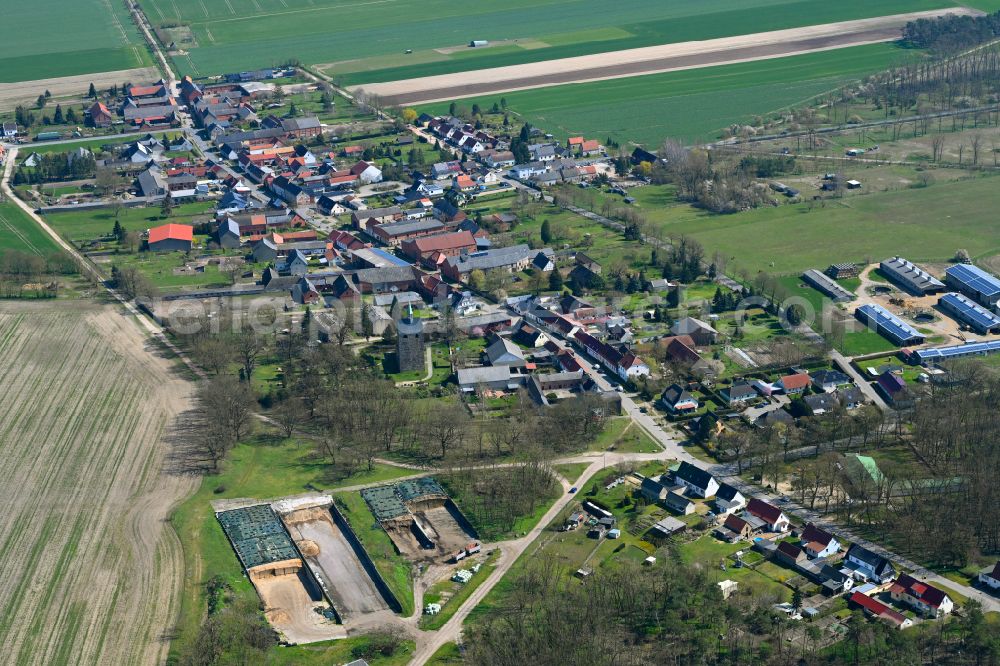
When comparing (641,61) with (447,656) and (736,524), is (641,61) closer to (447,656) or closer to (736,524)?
(736,524)

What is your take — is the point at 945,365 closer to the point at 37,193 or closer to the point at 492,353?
the point at 492,353

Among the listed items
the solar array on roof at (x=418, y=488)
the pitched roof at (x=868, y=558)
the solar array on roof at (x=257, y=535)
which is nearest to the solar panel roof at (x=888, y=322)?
the pitched roof at (x=868, y=558)

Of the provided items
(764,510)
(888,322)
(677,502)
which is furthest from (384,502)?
(888,322)

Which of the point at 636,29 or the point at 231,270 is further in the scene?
the point at 636,29

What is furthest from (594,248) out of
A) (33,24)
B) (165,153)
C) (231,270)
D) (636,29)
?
(33,24)

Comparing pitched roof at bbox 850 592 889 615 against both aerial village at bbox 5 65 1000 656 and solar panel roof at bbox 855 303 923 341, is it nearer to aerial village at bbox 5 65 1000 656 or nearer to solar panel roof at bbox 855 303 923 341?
aerial village at bbox 5 65 1000 656

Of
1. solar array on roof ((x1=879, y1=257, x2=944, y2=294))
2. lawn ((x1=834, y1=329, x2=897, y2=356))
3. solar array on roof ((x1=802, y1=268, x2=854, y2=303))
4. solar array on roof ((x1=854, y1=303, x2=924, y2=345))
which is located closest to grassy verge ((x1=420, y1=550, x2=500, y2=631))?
lawn ((x1=834, y1=329, x2=897, y2=356))
